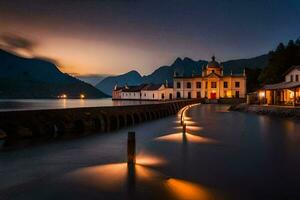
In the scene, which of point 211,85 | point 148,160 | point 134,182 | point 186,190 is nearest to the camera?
point 186,190

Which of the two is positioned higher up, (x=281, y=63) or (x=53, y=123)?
(x=281, y=63)

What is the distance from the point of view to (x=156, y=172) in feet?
44.4

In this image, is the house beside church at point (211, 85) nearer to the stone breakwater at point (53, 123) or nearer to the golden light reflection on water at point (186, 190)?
the stone breakwater at point (53, 123)

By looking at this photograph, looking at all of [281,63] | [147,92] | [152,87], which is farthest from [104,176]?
[147,92]

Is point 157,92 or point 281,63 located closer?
point 281,63

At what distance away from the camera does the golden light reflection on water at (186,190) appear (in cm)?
999

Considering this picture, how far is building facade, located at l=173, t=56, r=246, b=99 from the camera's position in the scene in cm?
10969

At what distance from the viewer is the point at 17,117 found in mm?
22125

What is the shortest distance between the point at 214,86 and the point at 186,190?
102850 millimetres

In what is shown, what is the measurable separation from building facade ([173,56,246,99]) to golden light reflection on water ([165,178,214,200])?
10144 centimetres

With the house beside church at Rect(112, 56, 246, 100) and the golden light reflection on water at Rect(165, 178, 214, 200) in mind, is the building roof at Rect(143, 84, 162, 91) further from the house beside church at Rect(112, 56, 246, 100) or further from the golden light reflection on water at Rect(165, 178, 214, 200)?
the golden light reflection on water at Rect(165, 178, 214, 200)

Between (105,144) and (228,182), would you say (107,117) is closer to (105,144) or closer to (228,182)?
(105,144)

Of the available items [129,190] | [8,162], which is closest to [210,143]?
[129,190]

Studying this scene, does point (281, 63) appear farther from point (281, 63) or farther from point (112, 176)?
point (112, 176)
